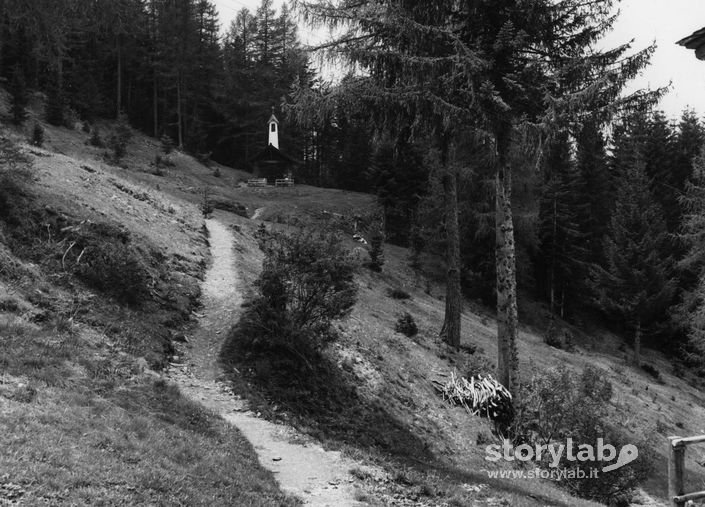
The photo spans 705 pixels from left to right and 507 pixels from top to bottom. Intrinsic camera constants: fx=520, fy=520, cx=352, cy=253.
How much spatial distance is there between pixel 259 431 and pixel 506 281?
20.9ft

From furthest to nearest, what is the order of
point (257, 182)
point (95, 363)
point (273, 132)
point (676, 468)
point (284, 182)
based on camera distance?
point (273, 132) → point (284, 182) → point (257, 182) → point (95, 363) → point (676, 468)

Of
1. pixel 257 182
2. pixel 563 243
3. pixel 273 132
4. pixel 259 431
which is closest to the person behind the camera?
pixel 259 431

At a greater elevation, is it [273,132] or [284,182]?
[273,132]

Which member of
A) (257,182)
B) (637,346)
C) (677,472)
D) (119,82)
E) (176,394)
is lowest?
(637,346)

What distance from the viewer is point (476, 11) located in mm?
11891

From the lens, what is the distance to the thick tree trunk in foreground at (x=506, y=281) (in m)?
11.8

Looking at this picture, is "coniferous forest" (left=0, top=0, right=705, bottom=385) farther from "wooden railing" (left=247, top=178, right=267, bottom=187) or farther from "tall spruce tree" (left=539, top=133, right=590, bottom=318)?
"wooden railing" (left=247, top=178, right=267, bottom=187)

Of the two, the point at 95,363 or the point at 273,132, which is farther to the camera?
the point at 273,132

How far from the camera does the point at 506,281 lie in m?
11.8

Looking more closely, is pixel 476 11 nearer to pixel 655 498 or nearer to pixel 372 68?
pixel 372 68

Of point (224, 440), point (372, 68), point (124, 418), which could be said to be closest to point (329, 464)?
point (224, 440)

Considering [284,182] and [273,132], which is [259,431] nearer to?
[284,182]

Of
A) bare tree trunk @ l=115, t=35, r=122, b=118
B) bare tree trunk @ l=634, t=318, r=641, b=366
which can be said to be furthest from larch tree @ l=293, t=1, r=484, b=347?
bare tree trunk @ l=115, t=35, r=122, b=118

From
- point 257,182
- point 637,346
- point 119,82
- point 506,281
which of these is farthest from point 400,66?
point 119,82
